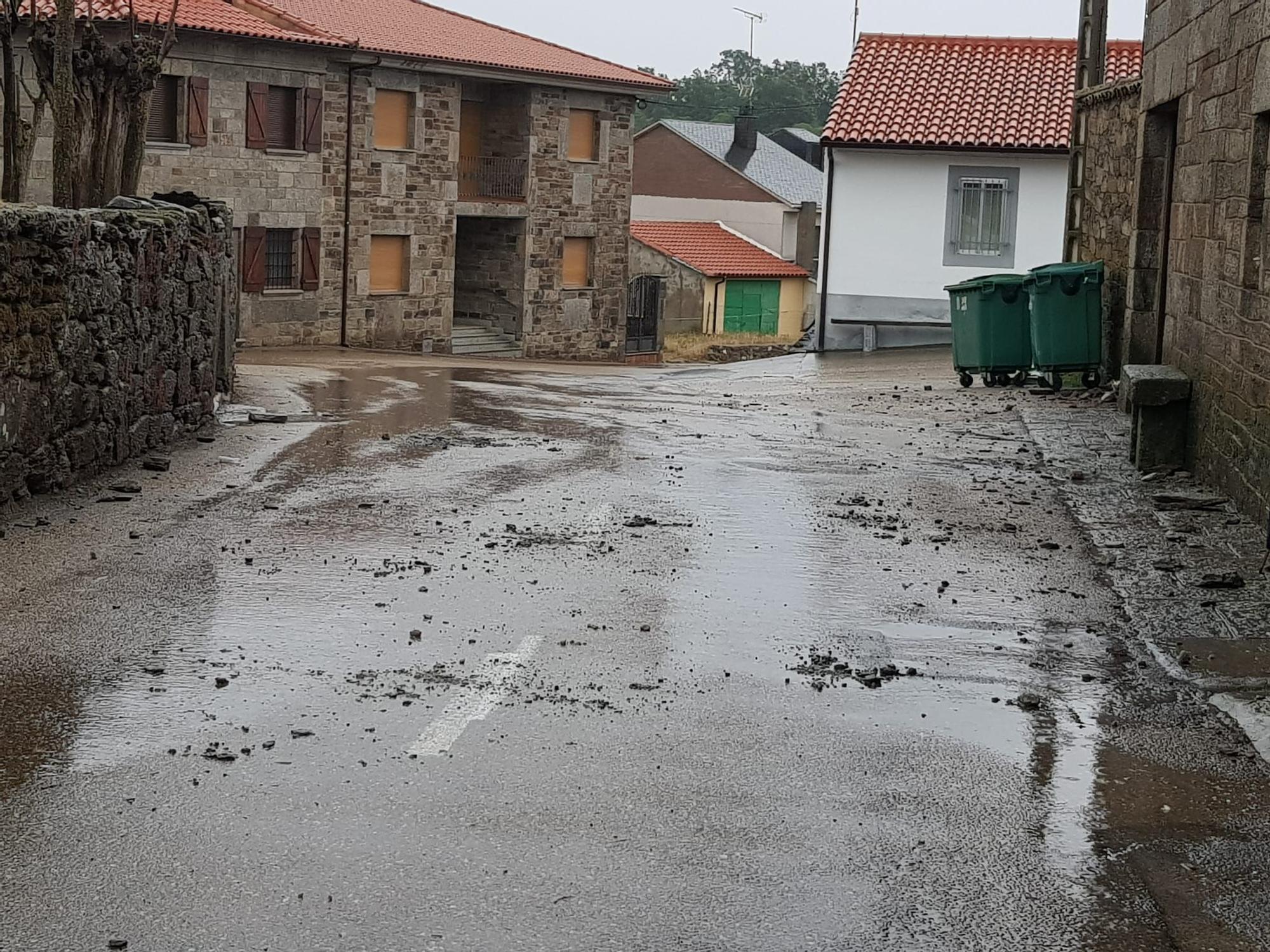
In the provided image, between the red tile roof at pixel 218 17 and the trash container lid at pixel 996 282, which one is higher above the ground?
the red tile roof at pixel 218 17

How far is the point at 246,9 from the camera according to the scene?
34781mm

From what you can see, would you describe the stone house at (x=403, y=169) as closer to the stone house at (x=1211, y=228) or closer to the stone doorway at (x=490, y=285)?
the stone doorway at (x=490, y=285)

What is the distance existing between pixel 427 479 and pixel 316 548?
8.70 ft

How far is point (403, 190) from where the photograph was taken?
36.6 metres

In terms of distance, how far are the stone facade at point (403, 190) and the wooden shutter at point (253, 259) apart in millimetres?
151

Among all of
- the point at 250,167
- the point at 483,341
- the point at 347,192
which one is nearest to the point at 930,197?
the point at 347,192

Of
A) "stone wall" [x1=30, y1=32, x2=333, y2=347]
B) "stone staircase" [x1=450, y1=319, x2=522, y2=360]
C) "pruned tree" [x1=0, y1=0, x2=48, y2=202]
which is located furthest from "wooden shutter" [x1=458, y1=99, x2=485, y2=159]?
Answer: "pruned tree" [x1=0, y1=0, x2=48, y2=202]

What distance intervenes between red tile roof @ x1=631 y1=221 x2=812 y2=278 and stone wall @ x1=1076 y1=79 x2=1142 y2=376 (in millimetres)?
34137

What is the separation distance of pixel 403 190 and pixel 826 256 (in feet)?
35.5

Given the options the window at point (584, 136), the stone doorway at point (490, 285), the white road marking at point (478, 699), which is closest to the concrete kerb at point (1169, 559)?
the white road marking at point (478, 699)

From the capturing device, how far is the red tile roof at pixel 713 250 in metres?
55.9

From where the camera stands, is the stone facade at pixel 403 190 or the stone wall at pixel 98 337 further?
the stone facade at pixel 403 190

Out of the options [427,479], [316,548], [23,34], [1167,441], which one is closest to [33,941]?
[316,548]

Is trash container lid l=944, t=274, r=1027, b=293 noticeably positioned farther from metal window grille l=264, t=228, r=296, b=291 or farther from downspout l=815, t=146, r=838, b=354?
metal window grille l=264, t=228, r=296, b=291
